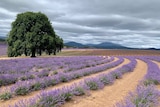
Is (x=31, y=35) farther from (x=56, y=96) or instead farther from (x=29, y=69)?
(x=56, y=96)

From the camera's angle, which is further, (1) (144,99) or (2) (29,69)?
(2) (29,69)

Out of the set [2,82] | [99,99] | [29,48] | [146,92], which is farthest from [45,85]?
[29,48]

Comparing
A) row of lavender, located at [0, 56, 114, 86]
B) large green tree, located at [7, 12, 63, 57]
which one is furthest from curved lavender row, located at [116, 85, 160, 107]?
large green tree, located at [7, 12, 63, 57]

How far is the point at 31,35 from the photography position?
1200 inches

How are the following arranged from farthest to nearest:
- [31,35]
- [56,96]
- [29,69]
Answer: [31,35], [29,69], [56,96]

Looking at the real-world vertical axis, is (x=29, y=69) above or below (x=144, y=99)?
below

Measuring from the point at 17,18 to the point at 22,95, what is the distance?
29.3 meters

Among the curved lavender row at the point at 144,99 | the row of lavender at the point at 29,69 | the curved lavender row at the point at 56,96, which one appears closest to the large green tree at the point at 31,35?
the row of lavender at the point at 29,69

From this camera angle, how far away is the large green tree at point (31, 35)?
30.9 metres

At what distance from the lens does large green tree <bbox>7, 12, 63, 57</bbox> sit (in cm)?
3086

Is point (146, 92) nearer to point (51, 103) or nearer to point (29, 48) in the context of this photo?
point (51, 103)

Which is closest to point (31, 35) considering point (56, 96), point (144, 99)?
point (56, 96)

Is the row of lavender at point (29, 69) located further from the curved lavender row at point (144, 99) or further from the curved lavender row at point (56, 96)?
the curved lavender row at point (144, 99)

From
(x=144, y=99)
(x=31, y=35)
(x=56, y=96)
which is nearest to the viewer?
(x=144, y=99)
